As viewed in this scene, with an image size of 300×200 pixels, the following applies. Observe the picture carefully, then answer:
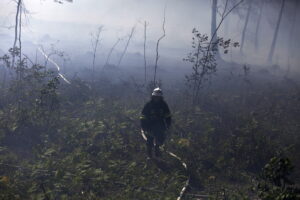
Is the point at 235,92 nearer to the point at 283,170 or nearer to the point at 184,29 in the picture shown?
the point at 283,170

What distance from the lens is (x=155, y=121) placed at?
9.61m

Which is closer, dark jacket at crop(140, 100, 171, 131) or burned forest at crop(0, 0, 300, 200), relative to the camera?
burned forest at crop(0, 0, 300, 200)

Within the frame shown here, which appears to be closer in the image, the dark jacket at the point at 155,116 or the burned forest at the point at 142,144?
the burned forest at the point at 142,144

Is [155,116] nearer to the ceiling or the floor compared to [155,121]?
nearer to the ceiling

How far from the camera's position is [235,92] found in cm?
2002

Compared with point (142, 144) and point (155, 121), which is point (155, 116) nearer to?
point (155, 121)

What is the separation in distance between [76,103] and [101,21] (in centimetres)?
6706

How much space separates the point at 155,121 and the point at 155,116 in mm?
146

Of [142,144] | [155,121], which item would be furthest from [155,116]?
[142,144]

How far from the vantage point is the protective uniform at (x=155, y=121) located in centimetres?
958

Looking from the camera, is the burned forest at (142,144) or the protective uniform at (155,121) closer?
the burned forest at (142,144)

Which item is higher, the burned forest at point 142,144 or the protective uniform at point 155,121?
the protective uniform at point 155,121

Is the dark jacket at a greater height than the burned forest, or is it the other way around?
the dark jacket

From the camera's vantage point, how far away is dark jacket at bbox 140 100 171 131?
31.4 feet
